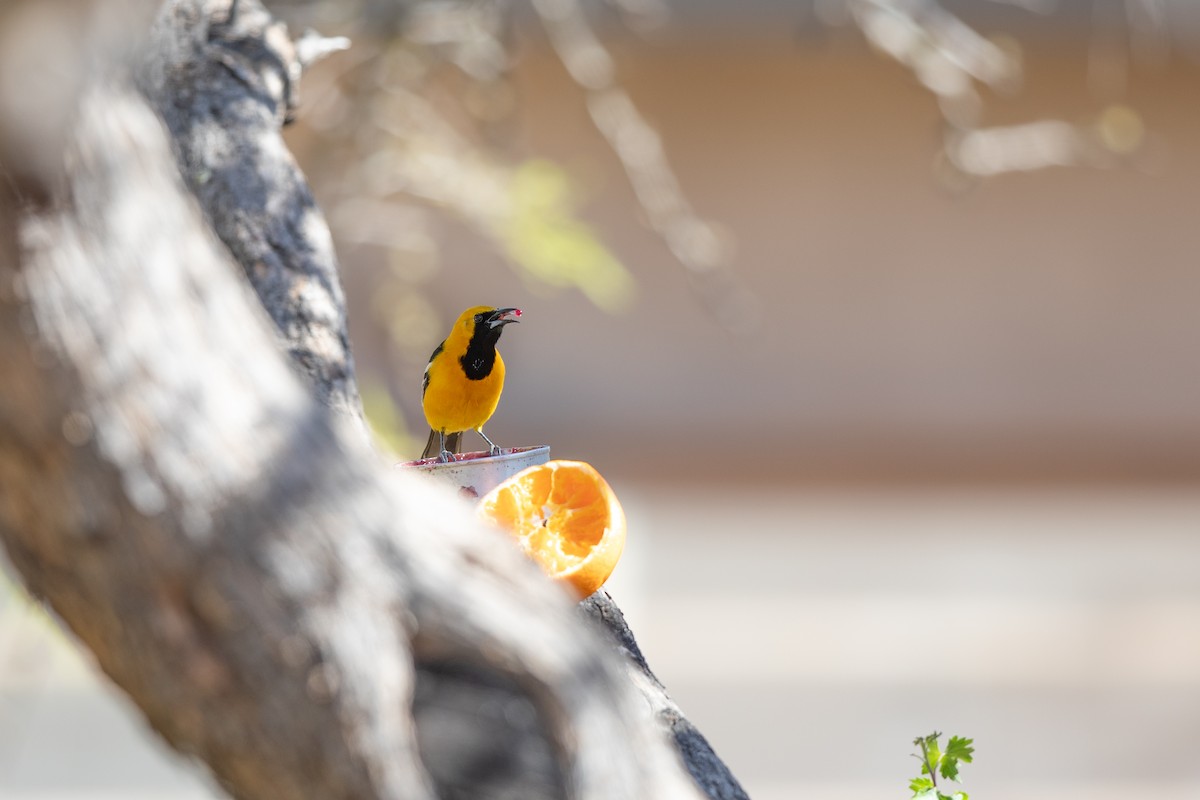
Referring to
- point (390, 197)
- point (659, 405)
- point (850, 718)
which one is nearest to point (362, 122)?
point (390, 197)

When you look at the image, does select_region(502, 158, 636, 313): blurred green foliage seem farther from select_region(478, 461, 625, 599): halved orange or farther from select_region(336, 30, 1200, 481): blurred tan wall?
select_region(336, 30, 1200, 481): blurred tan wall

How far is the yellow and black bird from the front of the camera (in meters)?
2.53

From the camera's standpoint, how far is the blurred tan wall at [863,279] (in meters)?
7.79

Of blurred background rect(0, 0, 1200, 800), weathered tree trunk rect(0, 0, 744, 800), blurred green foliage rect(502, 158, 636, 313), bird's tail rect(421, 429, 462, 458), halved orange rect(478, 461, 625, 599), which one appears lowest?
weathered tree trunk rect(0, 0, 744, 800)

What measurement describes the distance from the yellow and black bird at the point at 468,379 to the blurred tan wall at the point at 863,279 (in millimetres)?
5135

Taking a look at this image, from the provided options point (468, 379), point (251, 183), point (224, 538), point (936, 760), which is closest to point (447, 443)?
point (468, 379)

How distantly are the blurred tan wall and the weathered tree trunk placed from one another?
6.24m

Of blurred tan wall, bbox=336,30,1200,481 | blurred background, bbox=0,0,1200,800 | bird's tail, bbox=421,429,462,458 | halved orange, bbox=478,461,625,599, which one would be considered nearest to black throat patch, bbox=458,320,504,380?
bird's tail, bbox=421,429,462,458

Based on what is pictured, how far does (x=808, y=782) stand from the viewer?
6.95 meters

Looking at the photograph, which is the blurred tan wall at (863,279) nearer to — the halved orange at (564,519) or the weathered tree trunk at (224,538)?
the halved orange at (564,519)

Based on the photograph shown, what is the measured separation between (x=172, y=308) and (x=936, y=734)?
1293 millimetres

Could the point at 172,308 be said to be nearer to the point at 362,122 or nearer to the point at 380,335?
the point at 362,122

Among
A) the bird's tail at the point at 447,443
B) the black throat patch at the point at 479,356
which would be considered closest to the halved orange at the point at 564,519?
the black throat patch at the point at 479,356

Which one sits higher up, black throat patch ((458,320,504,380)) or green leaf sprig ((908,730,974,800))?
black throat patch ((458,320,504,380))
